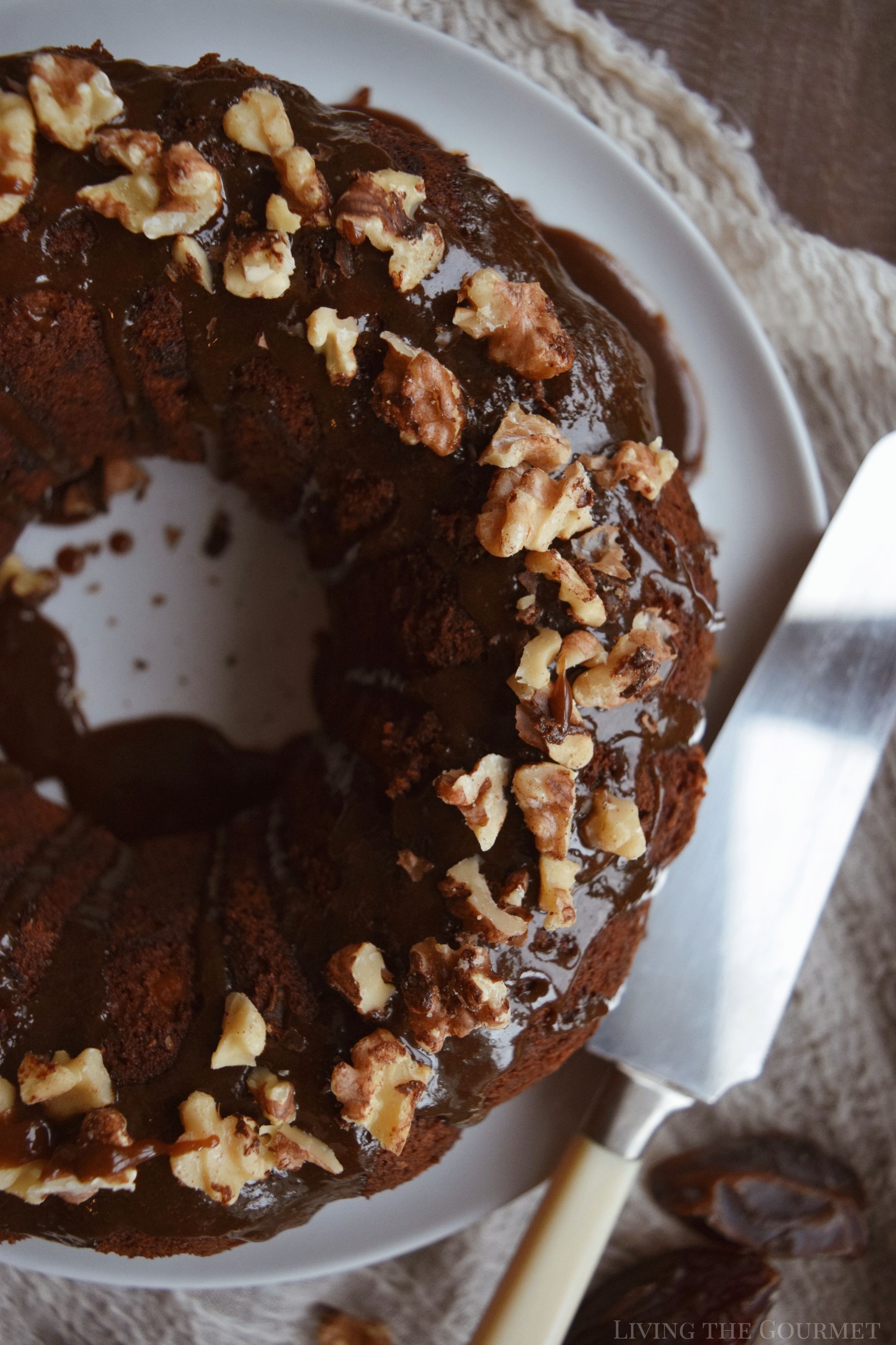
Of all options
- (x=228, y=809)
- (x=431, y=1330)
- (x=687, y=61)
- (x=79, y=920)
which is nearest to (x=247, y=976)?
(x=79, y=920)

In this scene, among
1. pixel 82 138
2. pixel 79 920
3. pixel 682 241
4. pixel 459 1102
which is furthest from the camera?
pixel 682 241

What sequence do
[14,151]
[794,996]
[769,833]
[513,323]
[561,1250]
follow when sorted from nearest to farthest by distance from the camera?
1. [14,151]
2. [513,323]
3. [561,1250]
4. [769,833]
5. [794,996]

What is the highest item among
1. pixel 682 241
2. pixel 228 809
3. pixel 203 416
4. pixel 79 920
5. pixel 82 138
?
pixel 682 241

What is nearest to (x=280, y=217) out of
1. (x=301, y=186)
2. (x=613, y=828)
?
(x=301, y=186)

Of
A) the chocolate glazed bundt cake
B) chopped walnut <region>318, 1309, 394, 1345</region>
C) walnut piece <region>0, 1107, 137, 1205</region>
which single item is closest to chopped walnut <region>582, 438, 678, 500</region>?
the chocolate glazed bundt cake

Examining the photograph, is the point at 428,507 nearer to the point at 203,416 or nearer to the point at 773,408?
the point at 203,416

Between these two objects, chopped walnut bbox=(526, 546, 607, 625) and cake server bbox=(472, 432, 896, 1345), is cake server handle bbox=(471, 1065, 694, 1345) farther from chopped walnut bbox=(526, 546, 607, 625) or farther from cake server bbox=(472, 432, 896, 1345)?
chopped walnut bbox=(526, 546, 607, 625)

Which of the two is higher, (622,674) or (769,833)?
(622,674)

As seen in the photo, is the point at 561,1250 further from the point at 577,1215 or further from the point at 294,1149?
the point at 294,1149
